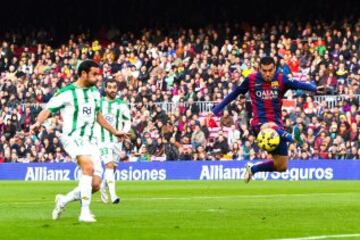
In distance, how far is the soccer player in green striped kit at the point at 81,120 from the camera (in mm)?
14297

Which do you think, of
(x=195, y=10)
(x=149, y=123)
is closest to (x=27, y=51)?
(x=195, y=10)

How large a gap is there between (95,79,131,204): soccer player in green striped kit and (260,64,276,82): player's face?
12.6 feet

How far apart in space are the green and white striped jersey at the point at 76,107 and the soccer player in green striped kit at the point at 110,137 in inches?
216

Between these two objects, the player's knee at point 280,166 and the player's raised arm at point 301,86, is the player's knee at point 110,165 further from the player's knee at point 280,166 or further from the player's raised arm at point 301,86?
the player's raised arm at point 301,86

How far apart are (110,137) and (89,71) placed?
23.4 ft

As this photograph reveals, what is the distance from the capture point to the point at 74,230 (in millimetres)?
12703

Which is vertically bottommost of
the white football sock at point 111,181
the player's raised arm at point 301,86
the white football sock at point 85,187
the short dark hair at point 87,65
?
the white football sock at point 111,181

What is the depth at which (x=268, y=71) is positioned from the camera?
17.8m

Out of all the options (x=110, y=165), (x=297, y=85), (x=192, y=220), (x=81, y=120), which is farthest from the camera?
(x=110, y=165)

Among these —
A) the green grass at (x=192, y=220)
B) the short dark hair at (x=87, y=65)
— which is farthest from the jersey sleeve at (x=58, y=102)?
the green grass at (x=192, y=220)

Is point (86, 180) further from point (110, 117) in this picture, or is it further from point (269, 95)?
point (110, 117)

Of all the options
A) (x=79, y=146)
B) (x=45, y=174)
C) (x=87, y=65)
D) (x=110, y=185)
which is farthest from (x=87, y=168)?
(x=45, y=174)

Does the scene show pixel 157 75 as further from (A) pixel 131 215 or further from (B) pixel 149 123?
(A) pixel 131 215

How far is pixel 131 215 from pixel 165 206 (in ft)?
8.68
